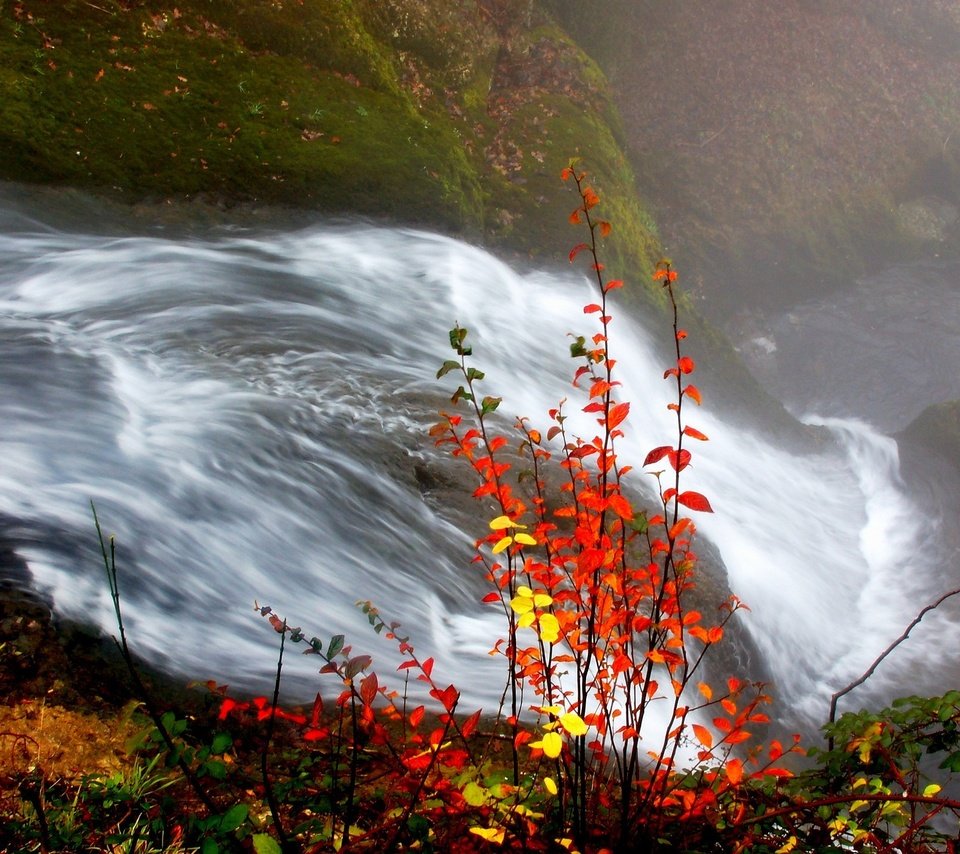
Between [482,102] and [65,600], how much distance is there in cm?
1016

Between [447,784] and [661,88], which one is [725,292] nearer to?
[661,88]

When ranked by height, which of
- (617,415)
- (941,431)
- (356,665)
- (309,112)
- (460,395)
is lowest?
(356,665)

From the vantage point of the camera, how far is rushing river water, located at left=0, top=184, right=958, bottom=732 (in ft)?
10.4

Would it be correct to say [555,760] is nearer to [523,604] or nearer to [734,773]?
[734,773]

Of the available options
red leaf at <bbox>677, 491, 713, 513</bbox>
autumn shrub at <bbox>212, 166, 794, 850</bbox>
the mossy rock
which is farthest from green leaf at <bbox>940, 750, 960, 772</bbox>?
the mossy rock

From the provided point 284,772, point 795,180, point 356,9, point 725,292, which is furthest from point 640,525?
point 795,180

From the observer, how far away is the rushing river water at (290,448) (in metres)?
3.17

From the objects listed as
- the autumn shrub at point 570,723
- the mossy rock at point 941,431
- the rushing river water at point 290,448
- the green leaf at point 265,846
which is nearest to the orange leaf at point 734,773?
the autumn shrub at point 570,723

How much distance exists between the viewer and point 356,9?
369 inches

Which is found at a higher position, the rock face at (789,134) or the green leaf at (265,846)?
the rock face at (789,134)

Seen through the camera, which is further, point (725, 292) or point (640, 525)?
point (725, 292)

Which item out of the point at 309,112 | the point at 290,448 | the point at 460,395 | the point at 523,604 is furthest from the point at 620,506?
the point at 309,112

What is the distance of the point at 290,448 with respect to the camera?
4.37m

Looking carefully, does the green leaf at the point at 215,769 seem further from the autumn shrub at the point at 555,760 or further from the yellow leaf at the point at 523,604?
the yellow leaf at the point at 523,604
